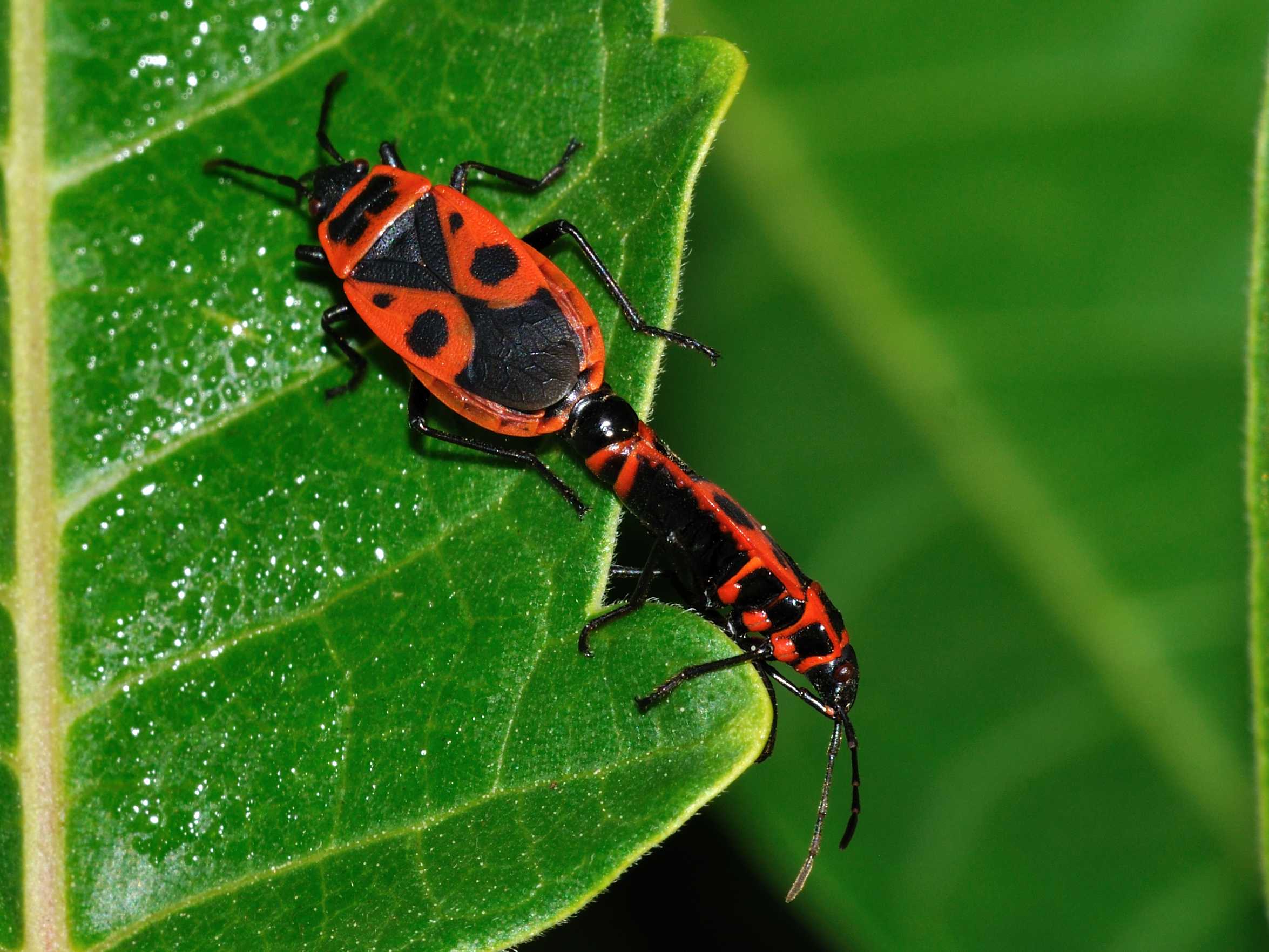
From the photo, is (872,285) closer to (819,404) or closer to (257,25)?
(819,404)

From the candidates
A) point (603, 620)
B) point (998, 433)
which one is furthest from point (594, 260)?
point (998, 433)

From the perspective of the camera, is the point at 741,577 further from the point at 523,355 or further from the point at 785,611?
the point at 523,355

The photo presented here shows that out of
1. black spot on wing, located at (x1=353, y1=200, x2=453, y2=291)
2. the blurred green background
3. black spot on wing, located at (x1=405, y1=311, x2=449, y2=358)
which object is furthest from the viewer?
the blurred green background

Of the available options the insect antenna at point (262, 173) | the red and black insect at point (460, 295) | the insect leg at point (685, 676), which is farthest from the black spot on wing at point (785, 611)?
the insect antenna at point (262, 173)

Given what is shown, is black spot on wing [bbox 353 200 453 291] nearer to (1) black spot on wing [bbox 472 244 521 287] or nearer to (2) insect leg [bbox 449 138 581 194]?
(1) black spot on wing [bbox 472 244 521 287]

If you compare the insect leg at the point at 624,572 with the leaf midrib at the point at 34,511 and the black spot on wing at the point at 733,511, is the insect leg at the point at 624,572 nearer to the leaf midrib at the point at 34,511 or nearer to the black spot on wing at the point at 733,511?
the black spot on wing at the point at 733,511

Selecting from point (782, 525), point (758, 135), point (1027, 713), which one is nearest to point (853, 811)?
point (1027, 713)

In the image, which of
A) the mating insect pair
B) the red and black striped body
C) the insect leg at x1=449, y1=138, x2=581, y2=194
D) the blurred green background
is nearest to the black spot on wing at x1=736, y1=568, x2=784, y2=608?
the red and black striped body

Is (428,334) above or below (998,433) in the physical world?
above
